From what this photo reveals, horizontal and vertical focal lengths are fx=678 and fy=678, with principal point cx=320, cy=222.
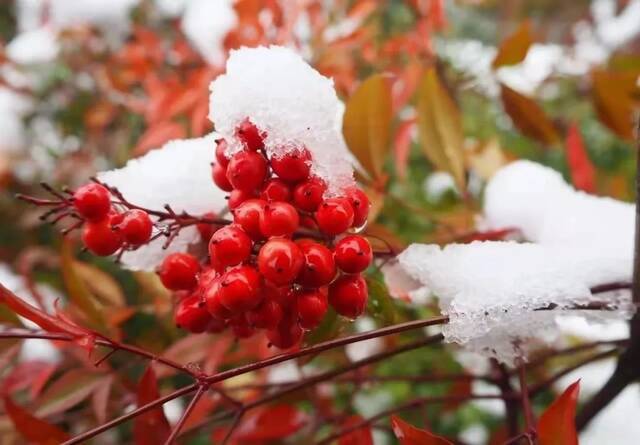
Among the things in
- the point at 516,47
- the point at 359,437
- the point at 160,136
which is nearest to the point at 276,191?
the point at 359,437

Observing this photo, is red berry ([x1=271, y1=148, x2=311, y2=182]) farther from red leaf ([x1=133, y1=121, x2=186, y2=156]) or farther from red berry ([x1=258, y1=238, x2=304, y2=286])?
red leaf ([x1=133, y1=121, x2=186, y2=156])

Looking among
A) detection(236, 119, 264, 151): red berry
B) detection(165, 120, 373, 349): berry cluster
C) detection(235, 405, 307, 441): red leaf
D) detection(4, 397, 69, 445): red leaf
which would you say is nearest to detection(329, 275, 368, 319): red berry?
detection(165, 120, 373, 349): berry cluster

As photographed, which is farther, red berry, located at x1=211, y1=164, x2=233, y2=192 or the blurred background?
the blurred background

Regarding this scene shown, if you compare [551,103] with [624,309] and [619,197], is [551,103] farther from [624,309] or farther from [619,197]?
[624,309]

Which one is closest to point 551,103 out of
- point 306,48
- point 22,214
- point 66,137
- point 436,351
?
point 306,48

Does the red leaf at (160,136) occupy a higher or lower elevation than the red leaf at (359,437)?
higher

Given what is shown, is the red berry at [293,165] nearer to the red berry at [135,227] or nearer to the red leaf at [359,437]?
the red berry at [135,227]

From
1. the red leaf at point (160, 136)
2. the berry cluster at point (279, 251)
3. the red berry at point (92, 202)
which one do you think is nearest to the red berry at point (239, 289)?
the berry cluster at point (279, 251)

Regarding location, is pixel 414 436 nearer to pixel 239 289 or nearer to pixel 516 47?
pixel 239 289
